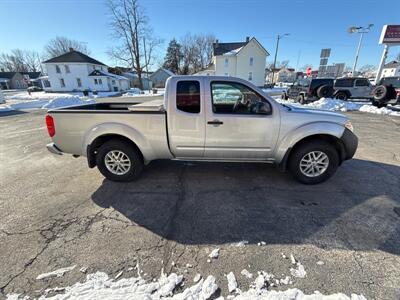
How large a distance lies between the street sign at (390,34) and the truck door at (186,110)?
2077 cm

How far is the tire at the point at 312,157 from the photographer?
357 cm

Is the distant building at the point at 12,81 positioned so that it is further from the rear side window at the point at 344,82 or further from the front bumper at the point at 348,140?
the front bumper at the point at 348,140

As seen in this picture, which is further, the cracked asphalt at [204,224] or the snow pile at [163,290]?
the cracked asphalt at [204,224]

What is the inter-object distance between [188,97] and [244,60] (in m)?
42.9

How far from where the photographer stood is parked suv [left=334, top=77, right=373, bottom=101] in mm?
15562

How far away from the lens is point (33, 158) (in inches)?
209

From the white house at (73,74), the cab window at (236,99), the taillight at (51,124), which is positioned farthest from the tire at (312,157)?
the white house at (73,74)

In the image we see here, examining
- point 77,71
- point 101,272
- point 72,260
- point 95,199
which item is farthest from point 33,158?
point 77,71

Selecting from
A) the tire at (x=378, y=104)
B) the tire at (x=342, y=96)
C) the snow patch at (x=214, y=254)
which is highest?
the tire at (x=342, y=96)

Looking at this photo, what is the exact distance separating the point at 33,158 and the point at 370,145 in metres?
9.54

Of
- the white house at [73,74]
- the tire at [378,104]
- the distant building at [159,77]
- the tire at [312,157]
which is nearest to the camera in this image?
the tire at [312,157]

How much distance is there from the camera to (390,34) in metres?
15.9

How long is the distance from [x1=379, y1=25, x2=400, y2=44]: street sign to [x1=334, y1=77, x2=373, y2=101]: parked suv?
12.9ft

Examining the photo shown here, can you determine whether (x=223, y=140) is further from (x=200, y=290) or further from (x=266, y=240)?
(x=200, y=290)
